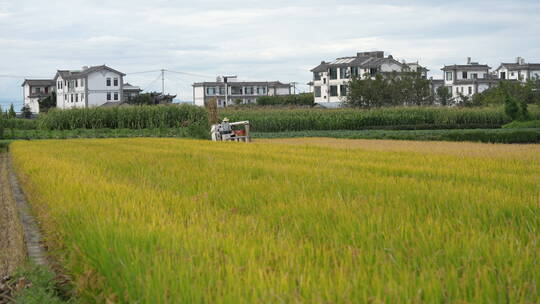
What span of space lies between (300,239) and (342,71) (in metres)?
92.4

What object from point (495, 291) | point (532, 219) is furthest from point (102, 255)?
point (532, 219)

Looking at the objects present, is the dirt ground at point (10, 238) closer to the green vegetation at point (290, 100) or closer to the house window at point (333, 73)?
the house window at point (333, 73)

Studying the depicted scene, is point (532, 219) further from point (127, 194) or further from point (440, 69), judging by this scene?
point (440, 69)

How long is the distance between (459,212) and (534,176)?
3715mm

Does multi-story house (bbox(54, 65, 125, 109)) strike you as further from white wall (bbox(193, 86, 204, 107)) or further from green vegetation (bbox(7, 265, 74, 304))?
green vegetation (bbox(7, 265, 74, 304))

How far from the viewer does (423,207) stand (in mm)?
5887

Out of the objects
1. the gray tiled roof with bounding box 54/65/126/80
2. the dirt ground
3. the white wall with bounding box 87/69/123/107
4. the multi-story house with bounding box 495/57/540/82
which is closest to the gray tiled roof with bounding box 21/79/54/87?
the gray tiled roof with bounding box 54/65/126/80

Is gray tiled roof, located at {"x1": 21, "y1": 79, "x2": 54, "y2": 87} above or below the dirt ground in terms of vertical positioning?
above

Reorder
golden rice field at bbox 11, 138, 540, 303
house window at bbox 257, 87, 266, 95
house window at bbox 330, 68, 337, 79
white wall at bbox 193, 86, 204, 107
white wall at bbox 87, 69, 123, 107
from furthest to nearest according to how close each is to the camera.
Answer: house window at bbox 257, 87, 266, 95
white wall at bbox 193, 86, 204, 107
white wall at bbox 87, 69, 123, 107
house window at bbox 330, 68, 337, 79
golden rice field at bbox 11, 138, 540, 303

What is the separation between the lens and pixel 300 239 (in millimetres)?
4637

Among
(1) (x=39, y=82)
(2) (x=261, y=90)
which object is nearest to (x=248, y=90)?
(2) (x=261, y=90)

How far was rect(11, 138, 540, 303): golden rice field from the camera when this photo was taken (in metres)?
3.28

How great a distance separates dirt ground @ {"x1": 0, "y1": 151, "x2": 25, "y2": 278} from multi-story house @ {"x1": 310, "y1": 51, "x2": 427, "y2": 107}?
80.4 m

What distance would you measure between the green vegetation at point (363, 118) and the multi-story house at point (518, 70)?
6620 cm
